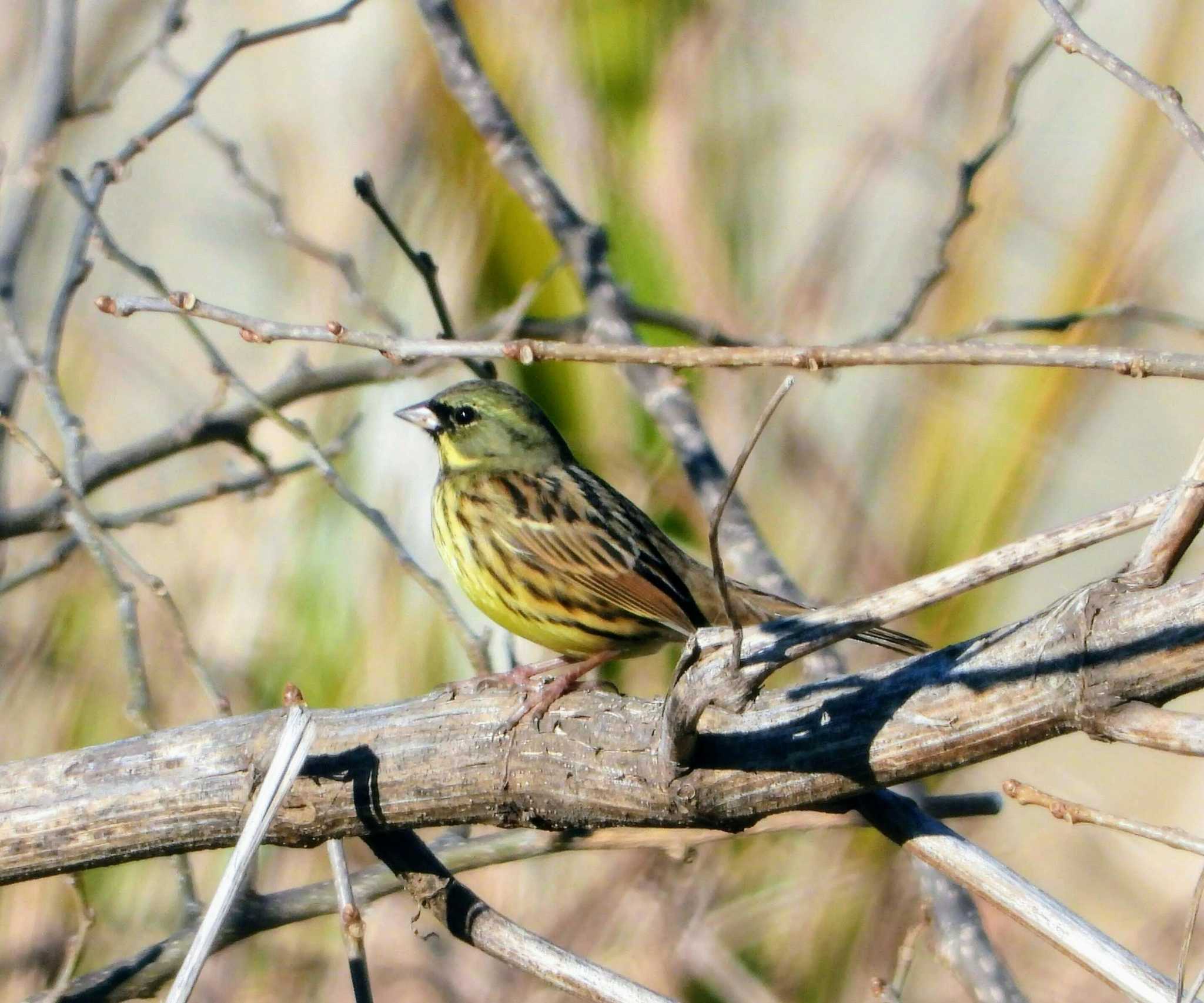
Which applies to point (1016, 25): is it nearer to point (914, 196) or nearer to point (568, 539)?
point (914, 196)

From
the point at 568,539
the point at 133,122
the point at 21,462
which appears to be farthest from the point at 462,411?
the point at 133,122

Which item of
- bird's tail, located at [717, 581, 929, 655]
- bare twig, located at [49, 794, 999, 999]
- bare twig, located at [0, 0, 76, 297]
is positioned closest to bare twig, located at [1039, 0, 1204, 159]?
bare twig, located at [49, 794, 999, 999]

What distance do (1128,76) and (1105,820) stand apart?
3.25ft

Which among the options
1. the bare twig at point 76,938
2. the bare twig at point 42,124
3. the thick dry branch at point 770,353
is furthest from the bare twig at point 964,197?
the bare twig at point 42,124

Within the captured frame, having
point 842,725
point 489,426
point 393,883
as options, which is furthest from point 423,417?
point 842,725

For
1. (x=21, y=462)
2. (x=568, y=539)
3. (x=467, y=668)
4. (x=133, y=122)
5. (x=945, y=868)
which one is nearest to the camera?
(x=945, y=868)

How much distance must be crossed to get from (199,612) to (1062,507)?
10.7 ft

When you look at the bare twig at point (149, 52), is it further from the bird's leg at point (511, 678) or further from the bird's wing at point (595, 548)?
the bird's leg at point (511, 678)

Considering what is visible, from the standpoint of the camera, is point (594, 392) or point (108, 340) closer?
point (594, 392)

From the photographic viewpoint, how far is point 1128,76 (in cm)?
205

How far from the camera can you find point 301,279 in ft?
19.7

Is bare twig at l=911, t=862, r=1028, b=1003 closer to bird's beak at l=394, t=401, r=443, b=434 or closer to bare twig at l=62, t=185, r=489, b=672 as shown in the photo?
bare twig at l=62, t=185, r=489, b=672

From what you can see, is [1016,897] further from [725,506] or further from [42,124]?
[42,124]

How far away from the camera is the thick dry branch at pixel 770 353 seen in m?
1.72
